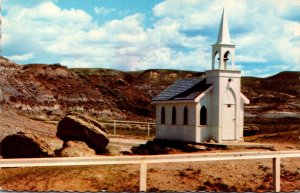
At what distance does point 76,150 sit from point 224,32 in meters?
4.03

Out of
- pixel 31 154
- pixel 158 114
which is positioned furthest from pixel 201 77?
pixel 31 154

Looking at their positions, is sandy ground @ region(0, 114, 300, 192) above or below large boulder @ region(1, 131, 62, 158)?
below

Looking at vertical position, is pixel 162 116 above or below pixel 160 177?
above

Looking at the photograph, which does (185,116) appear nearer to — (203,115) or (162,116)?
(203,115)

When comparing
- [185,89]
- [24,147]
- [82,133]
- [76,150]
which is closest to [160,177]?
[76,150]

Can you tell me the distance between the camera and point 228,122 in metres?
14.0

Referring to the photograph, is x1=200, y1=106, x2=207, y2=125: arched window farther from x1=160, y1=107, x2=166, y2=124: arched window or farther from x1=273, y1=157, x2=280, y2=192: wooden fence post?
x1=273, y1=157, x2=280, y2=192: wooden fence post

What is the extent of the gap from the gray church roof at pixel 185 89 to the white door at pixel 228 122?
0.81 m

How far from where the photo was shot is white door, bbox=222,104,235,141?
13984 millimetres

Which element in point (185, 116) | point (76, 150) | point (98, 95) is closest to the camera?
point (76, 150)

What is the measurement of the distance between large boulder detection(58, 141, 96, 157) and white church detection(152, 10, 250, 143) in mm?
2954

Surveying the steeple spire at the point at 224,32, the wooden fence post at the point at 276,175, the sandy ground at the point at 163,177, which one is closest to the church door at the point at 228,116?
the steeple spire at the point at 224,32

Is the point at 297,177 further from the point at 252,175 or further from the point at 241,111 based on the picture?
the point at 241,111

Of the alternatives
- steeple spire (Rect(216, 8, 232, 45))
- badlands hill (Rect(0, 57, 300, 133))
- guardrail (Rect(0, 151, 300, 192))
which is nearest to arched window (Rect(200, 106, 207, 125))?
badlands hill (Rect(0, 57, 300, 133))
